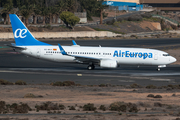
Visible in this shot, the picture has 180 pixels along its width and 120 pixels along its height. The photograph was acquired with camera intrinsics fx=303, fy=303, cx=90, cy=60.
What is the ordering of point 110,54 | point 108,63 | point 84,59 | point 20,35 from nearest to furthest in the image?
point 108,63, point 110,54, point 84,59, point 20,35

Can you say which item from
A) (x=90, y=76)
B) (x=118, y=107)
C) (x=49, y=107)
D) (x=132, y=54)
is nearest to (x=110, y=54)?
(x=132, y=54)

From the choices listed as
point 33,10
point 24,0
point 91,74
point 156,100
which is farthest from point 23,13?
point 156,100

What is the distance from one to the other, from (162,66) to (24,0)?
12274cm

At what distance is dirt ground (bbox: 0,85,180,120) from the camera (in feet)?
62.3

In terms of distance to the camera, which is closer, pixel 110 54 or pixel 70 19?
pixel 110 54

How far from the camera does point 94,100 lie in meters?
25.0

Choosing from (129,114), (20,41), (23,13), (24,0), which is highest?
(24,0)

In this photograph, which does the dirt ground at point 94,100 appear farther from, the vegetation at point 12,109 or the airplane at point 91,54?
the airplane at point 91,54

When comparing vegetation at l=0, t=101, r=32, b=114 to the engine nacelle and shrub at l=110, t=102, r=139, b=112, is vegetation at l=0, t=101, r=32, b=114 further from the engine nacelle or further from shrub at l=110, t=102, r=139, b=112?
the engine nacelle

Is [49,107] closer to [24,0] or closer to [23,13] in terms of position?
[23,13]

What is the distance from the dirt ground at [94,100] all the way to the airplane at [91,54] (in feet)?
45.4

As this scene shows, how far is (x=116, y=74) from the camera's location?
4197 cm

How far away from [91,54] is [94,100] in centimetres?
2139

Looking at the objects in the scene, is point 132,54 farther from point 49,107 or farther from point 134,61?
point 49,107
